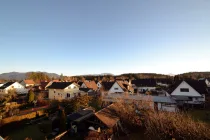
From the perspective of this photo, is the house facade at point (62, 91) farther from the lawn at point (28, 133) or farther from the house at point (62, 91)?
the lawn at point (28, 133)

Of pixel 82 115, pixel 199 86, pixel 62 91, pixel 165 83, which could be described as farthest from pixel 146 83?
pixel 82 115

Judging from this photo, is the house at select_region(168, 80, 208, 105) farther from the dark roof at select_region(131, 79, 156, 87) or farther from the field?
the field

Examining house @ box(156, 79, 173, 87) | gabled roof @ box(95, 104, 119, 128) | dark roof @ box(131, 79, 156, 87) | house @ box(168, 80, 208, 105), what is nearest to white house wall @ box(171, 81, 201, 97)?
house @ box(168, 80, 208, 105)

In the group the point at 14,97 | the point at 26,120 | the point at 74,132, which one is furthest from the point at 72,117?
the point at 14,97

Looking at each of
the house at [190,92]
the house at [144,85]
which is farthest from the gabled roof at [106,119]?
the house at [144,85]

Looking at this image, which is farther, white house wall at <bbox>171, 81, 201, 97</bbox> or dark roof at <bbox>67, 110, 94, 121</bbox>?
white house wall at <bbox>171, 81, 201, 97</bbox>

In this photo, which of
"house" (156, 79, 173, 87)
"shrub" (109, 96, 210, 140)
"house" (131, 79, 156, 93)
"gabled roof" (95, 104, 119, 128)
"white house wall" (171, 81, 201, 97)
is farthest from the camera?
"house" (156, 79, 173, 87)
